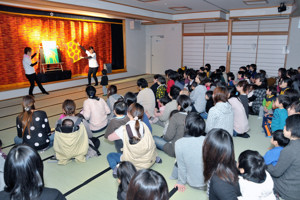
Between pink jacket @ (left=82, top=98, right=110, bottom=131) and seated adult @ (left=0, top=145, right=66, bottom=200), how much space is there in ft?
9.11

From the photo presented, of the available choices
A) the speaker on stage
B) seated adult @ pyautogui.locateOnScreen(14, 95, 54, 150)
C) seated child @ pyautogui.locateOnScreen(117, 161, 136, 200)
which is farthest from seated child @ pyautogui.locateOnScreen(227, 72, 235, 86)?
the speaker on stage

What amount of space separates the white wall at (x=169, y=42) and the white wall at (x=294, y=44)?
4.56 m

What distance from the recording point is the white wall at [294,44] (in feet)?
27.5

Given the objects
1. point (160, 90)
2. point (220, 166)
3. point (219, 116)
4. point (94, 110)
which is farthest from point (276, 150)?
point (160, 90)

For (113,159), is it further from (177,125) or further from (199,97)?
(199,97)

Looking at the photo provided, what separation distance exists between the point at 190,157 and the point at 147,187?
124 centimetres

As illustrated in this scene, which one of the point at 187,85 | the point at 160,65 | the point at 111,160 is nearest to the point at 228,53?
the point at 160,65

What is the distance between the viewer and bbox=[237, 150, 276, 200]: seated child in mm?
1685

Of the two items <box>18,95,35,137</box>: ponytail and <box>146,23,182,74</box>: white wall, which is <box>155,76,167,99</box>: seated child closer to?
<box>18,95,35,137</box>: ponytail

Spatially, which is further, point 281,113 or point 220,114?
point 281,113

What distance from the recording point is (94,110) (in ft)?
13.2

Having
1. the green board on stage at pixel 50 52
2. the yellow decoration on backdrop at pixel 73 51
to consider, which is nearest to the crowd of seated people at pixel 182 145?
the green board on stage at pixel 50 52

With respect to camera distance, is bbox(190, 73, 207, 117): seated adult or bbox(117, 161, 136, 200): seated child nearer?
bbox(117, 161, 136, 200): seated child

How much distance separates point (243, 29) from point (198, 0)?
3.42m
